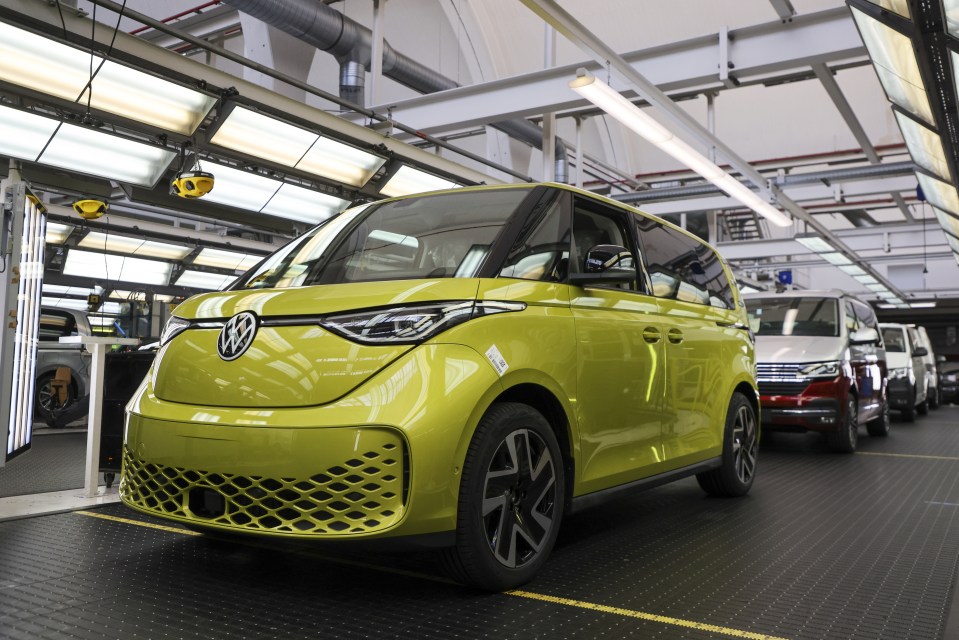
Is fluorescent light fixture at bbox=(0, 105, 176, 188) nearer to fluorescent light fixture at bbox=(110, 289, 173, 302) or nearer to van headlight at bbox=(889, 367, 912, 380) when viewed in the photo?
fluorescent light fixture at bbox=(110, 289, 173, 302)

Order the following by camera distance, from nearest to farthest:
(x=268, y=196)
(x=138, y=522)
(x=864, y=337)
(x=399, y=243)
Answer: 1. (x=399, y=243)
2. (x=138, y=522)
3. (x=864, y=337)
4. (x=268, y=196)

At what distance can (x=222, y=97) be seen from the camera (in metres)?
6.84

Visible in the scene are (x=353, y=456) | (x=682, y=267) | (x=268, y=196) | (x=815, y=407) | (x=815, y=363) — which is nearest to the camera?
(x=353, y=456)

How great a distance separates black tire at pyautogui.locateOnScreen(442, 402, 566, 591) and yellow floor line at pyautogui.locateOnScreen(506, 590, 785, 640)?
10cm

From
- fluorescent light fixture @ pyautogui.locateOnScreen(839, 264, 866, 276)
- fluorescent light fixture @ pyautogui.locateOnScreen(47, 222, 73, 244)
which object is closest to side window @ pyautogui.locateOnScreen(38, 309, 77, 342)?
fluorescent light fixture @ pyautogui.locateOnScreen(47, 222, 73, 244)

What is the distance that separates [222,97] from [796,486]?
573 cm

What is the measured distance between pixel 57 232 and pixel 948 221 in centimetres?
1398

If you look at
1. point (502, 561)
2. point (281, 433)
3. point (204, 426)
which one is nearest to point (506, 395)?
point (502, 561)

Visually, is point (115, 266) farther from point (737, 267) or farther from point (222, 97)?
point (737, 267)

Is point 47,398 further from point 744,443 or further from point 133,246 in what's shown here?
point 744,443

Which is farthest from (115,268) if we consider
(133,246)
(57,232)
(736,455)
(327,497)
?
(327,497)

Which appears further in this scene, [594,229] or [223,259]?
[223,259]

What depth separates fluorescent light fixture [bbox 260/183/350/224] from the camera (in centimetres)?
877

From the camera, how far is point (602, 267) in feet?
10.9
